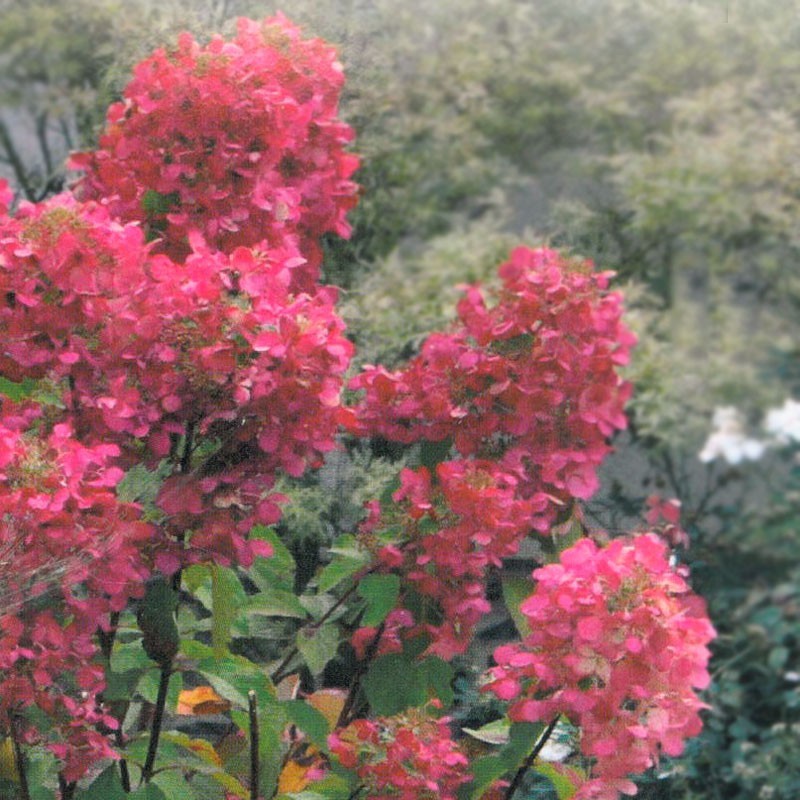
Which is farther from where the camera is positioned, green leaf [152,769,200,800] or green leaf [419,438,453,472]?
green leaf [419,438,453,472]

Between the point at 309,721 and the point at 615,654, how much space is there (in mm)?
424

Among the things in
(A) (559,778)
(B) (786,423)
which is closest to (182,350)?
(A) (559,778)

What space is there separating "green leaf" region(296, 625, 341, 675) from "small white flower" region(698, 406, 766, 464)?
2.70 metres

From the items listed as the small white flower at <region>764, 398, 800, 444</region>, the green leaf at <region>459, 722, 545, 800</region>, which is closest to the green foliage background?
the small white flower at <region>764, 398, 800, 444</region>

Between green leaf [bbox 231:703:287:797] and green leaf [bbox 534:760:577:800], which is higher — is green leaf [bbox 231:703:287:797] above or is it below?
above

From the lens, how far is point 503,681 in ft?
4.84

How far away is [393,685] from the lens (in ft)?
5.31

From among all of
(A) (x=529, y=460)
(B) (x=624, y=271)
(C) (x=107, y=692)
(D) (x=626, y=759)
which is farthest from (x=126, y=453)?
(B) (x=624, y=271)

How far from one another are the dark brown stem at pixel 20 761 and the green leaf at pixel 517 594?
59cm

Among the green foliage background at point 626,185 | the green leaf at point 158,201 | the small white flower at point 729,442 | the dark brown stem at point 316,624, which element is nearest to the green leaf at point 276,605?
the dark brown stem at point 316,624

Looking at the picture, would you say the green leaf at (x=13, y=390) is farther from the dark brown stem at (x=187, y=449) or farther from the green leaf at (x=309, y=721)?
the green leaf at (x=309, y=721)

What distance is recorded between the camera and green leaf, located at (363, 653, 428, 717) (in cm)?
161

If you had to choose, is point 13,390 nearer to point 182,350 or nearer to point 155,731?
point 182,350

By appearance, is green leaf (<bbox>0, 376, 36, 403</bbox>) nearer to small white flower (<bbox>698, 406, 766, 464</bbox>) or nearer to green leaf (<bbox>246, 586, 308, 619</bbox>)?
green leaf (<bbox>246, 586, 308, 619</bbox>)
